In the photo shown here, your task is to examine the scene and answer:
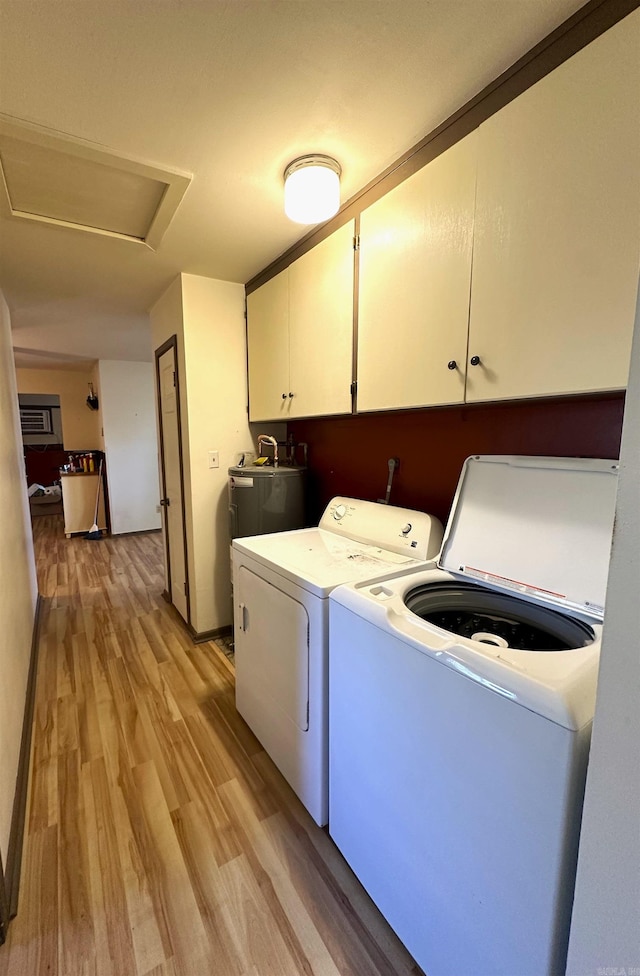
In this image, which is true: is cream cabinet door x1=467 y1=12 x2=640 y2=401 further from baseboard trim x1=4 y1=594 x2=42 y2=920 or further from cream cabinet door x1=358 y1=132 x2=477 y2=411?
baseboard trim x1=4 y1=594 x2=42 y2=920

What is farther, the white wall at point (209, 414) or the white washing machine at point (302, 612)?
the white wall at point (209, 414)

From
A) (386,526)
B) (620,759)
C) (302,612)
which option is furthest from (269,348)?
(620,759)

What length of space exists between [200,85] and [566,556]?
1.73 m

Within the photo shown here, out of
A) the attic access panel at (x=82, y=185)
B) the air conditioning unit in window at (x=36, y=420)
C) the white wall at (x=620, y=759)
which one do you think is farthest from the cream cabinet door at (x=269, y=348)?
the air conditioning unit in window at (x=36, y=420)

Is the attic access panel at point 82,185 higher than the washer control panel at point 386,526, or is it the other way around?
the attic access panel at point 82,185

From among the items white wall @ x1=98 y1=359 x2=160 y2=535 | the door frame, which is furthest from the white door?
white wall @ x1=98 y1=359 x2=160 y2=535

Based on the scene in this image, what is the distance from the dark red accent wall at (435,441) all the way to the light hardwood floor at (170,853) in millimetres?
1328

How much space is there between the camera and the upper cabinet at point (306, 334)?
1.71 meters

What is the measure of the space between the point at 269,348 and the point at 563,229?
64.0 inches

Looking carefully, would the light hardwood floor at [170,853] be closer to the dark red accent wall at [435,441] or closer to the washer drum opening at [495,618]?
the washer drum opening at [495,618]

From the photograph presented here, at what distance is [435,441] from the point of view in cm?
175

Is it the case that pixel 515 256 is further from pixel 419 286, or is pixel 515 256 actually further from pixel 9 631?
pixel 9 631

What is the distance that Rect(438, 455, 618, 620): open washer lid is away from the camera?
1.07m

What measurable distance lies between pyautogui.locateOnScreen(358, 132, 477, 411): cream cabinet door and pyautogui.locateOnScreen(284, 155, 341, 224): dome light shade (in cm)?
18
